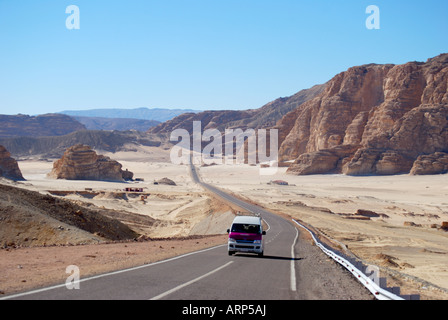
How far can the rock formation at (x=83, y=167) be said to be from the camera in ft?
286

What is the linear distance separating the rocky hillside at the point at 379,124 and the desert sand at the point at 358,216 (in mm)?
5224

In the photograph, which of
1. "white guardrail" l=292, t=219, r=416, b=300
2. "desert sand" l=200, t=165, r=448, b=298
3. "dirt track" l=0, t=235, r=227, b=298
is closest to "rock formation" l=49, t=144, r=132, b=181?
"desert sand" l=200, t=165, r=448, b=298

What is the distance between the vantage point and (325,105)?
12588 centimetres

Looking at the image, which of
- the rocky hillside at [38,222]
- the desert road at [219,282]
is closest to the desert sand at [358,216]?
the desert road at [219,282]

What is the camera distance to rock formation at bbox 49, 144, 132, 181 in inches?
3433

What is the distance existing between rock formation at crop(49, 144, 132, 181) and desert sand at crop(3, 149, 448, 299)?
2243cm

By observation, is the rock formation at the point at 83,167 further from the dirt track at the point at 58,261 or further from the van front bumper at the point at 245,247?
the van front bumper at the point at 245,247

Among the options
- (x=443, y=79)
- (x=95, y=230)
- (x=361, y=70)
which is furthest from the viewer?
(x=361, y=70)

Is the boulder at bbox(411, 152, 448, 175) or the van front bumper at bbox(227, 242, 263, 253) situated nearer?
the van front bumper at bbox(227, 242, 263, 253)

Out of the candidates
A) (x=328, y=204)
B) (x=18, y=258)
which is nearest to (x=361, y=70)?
(x=328, y=204)

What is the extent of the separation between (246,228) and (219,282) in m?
6.54

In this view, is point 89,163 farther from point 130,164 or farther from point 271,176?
point 130,164

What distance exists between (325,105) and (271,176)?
3097 cm

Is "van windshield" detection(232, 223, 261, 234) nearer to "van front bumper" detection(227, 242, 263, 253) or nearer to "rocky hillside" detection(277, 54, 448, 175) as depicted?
"van front bumper" detection(227, 242, 263, 253)
